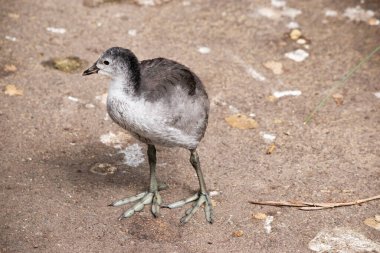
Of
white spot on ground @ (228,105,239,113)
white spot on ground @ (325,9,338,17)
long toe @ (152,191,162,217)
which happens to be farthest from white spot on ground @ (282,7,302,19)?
long toe @ (152,191,162,217)

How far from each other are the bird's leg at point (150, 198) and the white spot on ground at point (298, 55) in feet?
7.89

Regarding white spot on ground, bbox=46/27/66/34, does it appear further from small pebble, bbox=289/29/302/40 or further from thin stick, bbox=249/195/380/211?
thin stick, bbox=249/195/380/211

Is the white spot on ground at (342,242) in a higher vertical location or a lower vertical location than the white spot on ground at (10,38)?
higher

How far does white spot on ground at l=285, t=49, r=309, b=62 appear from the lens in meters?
6.76

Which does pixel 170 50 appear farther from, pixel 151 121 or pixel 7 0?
pixel 151 121

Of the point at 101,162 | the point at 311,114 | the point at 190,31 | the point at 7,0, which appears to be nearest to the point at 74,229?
the point at 101,162

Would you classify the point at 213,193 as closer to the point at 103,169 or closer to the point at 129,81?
the point at 103,169

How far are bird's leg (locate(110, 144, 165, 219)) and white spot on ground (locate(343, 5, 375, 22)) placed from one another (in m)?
3.39

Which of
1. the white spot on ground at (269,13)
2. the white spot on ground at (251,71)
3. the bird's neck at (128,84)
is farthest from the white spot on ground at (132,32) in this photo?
the bird's neck at (128,84)

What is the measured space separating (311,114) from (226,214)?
1.54m

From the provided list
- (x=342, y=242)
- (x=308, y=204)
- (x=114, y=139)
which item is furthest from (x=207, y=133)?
(x=342, y=242)

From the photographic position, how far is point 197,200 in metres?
4.93

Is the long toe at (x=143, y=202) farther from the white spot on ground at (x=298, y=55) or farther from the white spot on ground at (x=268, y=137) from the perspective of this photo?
the white spot on ground at (x=298, y=55)

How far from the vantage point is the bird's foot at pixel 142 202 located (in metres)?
4.82
